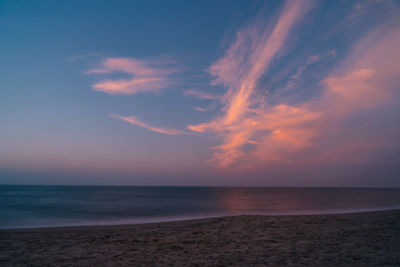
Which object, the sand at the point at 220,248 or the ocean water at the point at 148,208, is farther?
the ocean water at the point at 148,208

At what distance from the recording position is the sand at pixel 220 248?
23.8 ft

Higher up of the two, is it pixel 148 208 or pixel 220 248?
pixel 220 248

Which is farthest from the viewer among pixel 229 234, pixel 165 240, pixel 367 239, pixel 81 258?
pixel 229 234

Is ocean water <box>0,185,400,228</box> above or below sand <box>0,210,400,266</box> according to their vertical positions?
below

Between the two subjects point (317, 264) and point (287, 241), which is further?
point (287, 241)

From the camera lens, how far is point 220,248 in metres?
8.70

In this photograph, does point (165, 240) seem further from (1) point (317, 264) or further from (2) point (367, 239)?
(2) point (367, 239)

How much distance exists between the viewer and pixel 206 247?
895 cm

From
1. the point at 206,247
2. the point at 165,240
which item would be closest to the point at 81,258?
the point at 165,240

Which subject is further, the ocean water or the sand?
the ocean water

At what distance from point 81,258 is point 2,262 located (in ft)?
7.86

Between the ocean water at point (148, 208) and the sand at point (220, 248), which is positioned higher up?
the sand at point (220, 248)

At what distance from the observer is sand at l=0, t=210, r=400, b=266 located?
7263 millimetres

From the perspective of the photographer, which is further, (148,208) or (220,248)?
(148,208)
